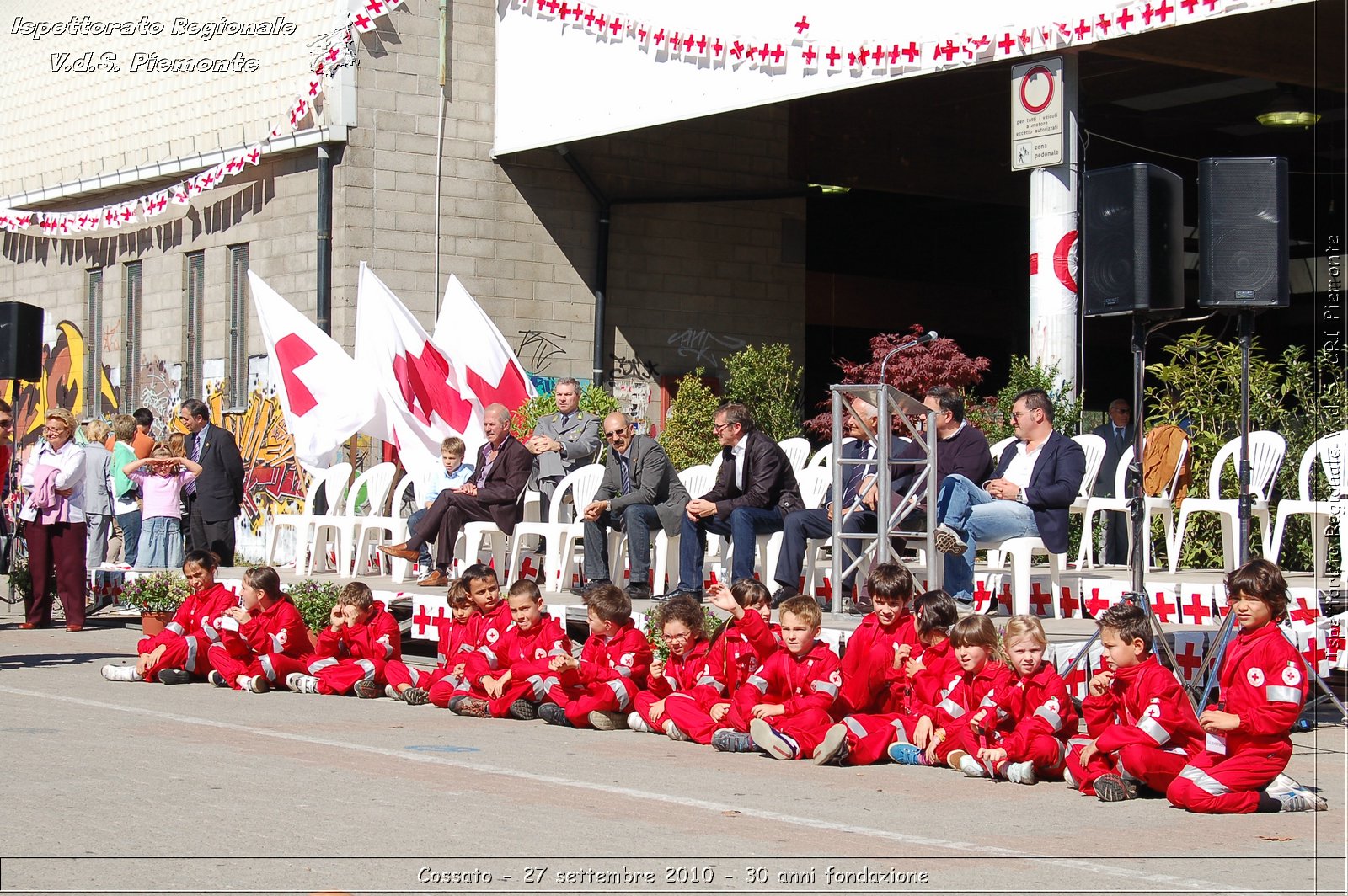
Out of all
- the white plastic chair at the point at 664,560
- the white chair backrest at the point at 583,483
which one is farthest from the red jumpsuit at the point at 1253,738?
the white chair backrest at the point at 583,483

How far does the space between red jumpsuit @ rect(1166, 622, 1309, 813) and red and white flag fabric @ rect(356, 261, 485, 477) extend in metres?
9.65

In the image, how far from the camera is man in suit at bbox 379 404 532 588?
13.3 metres

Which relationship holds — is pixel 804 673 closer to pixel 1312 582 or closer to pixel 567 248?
pixel 1312 582

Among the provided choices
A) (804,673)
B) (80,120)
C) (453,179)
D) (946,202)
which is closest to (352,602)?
(804,673)

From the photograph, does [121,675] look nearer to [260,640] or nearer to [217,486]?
[260,640]

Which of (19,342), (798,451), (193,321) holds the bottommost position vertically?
(798,451)

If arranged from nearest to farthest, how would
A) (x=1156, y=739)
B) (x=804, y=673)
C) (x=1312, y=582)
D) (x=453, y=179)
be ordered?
1. (x=1156, y=739)
2. (x=804, y=673)
3. (x=1312, y=582)
4. (x=453, y=179)

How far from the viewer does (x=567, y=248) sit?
71.4 ft

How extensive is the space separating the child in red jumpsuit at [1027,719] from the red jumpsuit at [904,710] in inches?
15.9

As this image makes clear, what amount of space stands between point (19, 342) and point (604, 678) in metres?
8.10

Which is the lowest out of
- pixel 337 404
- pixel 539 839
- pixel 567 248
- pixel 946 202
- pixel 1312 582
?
pixel 539 839

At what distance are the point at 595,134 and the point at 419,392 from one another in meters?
4.90

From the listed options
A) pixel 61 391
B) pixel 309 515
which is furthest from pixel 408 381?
pixel 61 391

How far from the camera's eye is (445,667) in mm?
10586
